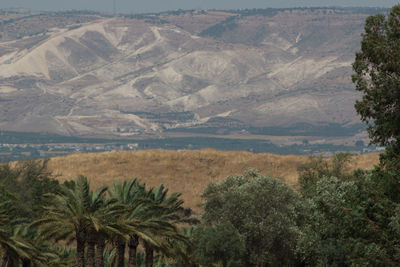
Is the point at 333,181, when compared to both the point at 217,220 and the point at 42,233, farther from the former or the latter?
the point at 42,233

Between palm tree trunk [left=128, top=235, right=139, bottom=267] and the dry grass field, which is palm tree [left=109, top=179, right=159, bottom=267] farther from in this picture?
the dry grass field

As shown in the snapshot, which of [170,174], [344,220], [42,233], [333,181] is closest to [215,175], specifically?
[170,174]

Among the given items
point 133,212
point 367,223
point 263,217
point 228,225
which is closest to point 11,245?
point 133,212

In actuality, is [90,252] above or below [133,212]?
below

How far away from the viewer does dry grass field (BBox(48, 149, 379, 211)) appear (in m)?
113

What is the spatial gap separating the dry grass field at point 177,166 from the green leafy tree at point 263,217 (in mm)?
56909

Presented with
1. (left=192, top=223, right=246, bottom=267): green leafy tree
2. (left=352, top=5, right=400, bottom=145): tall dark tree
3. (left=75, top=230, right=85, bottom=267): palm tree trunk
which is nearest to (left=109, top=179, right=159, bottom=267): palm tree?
(left=75, top=230, right=85, bottom=267): palm tree trunk

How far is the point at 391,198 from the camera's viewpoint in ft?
102

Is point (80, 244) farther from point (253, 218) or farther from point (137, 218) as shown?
point (253, 218)

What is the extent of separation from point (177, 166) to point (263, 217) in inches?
2914

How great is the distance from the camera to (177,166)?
402 feet

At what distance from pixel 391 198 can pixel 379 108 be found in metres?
3.95

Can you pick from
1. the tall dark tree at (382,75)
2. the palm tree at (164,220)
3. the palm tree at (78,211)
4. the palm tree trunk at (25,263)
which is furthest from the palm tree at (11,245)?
the tall dark tree at (382,75)

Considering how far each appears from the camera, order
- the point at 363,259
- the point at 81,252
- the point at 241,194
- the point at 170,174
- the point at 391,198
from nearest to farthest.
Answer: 1. the point at 363,259
2. the point at 391,198
3. the point at 81,252
4. the point at 241,194
5. the point at 170,174
